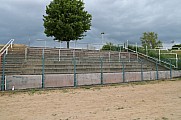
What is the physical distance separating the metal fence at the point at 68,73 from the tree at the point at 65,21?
7614mm

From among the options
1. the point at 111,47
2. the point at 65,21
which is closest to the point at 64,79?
the point at 65,21

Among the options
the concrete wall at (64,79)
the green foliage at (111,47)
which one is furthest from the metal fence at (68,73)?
the green foliage at (111,47)

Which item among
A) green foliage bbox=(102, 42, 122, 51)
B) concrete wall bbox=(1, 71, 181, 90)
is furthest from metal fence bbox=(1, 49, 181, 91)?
green foliage bbox=(102, 42, 122, 51)

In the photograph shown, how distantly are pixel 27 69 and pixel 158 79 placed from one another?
13.4 metres

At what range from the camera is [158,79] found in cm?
2312

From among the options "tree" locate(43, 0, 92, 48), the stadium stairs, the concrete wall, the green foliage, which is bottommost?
the concrete wall

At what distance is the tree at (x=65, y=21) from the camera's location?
31.3m

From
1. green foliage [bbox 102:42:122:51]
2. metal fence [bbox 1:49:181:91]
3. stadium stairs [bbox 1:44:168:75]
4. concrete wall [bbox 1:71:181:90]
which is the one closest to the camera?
concrete wall [bbox 1:71:181:90]

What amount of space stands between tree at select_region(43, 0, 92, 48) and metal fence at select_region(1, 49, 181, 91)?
25.0ft

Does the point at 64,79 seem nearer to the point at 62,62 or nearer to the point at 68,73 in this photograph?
the point at 68,73

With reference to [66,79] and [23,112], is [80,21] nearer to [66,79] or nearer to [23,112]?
[66,79]

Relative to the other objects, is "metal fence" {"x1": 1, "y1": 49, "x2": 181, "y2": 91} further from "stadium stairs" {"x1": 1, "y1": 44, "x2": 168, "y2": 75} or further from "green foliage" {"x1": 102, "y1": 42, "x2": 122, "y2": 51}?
"green foliage" {"x1": 102, "y1": 42, "x2": 122, "y2": 51}

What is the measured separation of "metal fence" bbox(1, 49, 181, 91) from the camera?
51.4 feet

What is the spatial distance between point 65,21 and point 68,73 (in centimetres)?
1500
